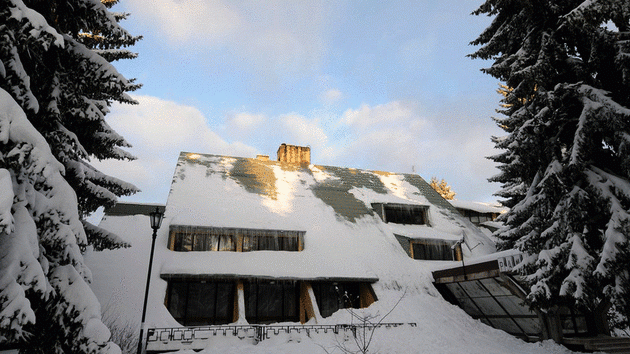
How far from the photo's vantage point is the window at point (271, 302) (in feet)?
61.1

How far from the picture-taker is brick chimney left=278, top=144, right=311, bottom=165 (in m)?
30.5

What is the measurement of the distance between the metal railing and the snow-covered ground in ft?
1.24

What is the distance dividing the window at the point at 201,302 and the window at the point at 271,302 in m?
0.98

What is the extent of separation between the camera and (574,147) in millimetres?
11094

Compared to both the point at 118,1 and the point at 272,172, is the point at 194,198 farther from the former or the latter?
the point at 118,1

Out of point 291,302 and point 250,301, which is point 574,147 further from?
point 250,301

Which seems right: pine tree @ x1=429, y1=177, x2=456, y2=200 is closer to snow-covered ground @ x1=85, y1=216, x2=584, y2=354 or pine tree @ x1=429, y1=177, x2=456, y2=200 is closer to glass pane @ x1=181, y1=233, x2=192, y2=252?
snow-covered ground @ x1=85, y1=216, x2=584, y2=354

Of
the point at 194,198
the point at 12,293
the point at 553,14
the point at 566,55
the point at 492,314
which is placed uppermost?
the point at 553,14

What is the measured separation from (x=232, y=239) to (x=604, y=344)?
53.0 feet

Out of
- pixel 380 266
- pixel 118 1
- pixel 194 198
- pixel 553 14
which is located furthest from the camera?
pixel 194 198

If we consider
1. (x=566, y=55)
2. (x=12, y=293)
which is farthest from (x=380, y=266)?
(x=12, y=293)

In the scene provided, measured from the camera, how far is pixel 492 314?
17.5 m

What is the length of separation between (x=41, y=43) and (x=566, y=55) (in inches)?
568

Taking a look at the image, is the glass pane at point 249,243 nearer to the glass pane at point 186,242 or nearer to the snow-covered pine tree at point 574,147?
the glass pane at point 186,242
